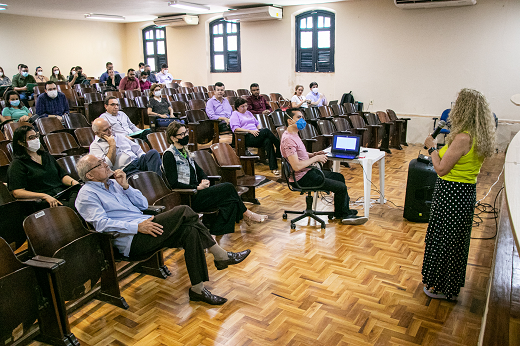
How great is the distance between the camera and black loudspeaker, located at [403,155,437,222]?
4.02 m

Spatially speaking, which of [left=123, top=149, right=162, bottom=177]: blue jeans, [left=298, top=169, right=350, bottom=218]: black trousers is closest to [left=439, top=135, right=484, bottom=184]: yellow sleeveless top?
[left=298, top=169, right=350, bottom=218]: black trousers

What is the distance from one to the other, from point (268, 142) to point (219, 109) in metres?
1.44

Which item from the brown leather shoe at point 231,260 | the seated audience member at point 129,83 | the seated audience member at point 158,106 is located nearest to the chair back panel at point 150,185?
the brown leather shoe at point 231,260

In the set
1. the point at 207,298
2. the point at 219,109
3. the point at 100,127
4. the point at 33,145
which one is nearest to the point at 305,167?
the point at 207,298

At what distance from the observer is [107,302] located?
9.24 ft

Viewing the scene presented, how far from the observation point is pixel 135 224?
2.72 m

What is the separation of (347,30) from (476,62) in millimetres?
3064

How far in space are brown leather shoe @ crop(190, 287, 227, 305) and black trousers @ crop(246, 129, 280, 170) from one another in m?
3.40

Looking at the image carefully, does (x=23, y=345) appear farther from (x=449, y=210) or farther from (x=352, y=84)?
(x=352, y=84)

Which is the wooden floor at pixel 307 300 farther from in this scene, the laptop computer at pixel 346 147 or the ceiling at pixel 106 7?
the ceiling at pixel 106 7

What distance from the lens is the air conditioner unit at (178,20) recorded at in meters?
12.3

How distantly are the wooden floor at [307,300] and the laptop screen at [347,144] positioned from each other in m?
0.86

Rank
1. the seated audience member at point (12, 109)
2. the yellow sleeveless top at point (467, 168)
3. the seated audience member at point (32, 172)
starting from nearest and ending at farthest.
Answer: the yellow sleeveless top at point (467, 168) < the seated audience member at point (32, 172) < the seated audience member at point (12, 109)

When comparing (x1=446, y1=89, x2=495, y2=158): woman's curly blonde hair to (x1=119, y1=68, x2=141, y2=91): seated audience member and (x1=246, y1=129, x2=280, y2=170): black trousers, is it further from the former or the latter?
(x1=119, y1=68, x2=141, y2=91): seated audience member
